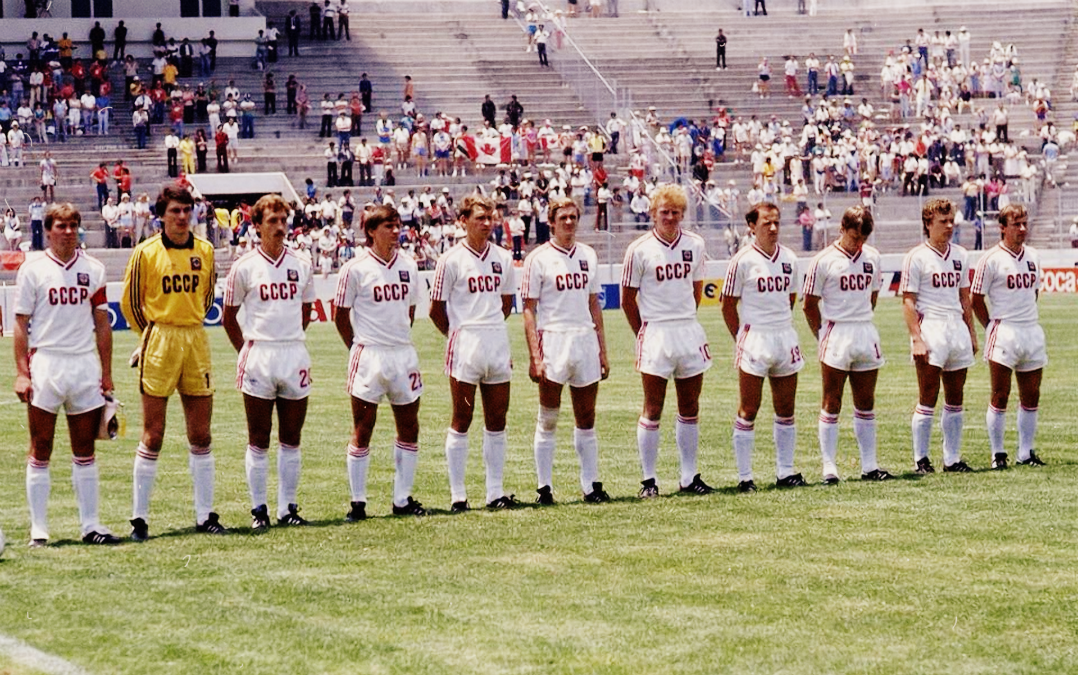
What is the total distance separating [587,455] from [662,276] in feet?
4.57

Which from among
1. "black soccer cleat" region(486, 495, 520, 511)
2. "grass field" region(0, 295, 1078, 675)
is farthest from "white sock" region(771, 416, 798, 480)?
"black soccer cleat" region(486, 495, 520, 511)

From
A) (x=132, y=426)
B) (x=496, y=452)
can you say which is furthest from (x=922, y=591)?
(x=132, y=426)

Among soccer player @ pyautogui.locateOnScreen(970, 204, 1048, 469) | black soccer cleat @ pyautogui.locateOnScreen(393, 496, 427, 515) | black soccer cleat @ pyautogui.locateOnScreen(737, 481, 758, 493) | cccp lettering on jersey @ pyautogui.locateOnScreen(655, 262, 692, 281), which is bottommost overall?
black soccer cleat @ pyautogui.locateOnScreen(737, 481, 758, 493)

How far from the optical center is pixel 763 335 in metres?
13.2

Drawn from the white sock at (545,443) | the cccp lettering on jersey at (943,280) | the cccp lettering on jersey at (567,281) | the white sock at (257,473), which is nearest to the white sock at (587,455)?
the white sock at (545,443)

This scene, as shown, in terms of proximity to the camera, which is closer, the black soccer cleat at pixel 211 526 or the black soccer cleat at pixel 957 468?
the black soccer cleat at pixel 211 526

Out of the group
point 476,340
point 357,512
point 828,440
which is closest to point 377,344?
point 476,340

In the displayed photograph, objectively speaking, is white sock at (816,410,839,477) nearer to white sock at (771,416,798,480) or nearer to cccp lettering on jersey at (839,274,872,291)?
white sock at (771,416,798,480)

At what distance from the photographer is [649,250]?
1298cm

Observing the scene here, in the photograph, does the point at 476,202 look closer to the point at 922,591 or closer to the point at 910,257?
the point at 910,257

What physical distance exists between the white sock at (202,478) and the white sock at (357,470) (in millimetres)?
973

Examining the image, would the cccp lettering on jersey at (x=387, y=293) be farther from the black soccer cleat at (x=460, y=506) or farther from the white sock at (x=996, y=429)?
the white sock at (x=996, y=429)

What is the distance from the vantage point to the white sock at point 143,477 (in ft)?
37.6

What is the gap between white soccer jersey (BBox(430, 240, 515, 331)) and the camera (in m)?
12.5
